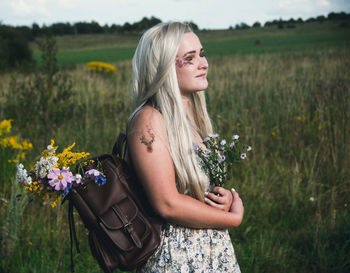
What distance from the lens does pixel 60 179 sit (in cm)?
127

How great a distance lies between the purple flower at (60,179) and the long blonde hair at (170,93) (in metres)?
0.41

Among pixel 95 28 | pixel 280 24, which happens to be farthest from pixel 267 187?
pixel 95 28

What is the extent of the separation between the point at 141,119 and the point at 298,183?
7.32ft

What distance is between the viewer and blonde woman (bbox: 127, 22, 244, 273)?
1.36m

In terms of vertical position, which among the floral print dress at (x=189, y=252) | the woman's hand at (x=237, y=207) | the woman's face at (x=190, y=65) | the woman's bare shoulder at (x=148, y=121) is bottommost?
the floral print dress at (x=189, y=252)

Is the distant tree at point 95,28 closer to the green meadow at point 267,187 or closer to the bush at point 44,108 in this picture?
the green meadow at point 267,187

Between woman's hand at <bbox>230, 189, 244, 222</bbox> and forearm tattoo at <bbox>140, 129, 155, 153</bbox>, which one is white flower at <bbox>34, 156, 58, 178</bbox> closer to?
forearm tattoo at <bbox>140, 129, 155, 153</bbox>

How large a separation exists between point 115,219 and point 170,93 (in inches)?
23.9

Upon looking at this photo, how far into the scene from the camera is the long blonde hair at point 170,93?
1.47 metres

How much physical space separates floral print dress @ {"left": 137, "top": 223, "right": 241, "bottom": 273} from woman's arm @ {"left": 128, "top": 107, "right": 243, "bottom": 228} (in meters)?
0.10

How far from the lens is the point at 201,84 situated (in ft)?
5.26

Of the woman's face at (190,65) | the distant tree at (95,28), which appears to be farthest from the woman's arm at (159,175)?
the distant tree at (95,28)

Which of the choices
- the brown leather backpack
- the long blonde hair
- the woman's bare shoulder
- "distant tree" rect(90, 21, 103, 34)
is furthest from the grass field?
"distant tree" rect(90, 21, 103, 34)

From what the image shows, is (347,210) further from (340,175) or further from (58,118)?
(58,118)
